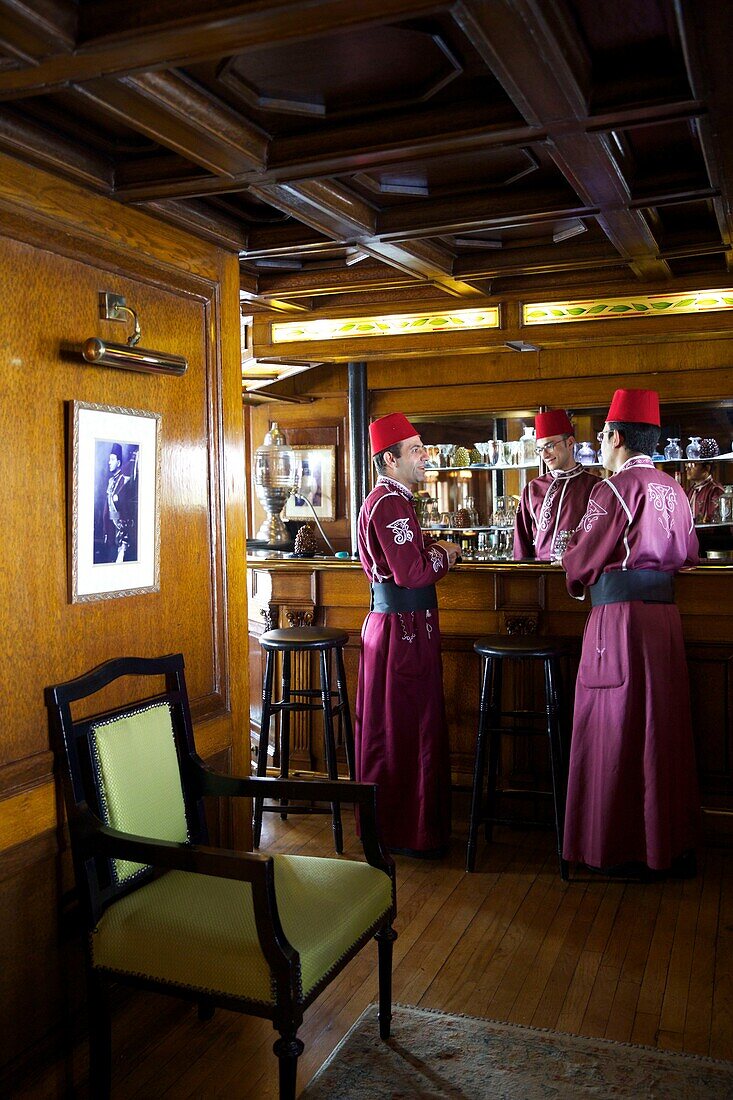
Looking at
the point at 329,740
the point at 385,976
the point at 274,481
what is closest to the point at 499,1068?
the point at 385,976

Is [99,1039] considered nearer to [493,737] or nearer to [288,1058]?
A: [288,1058]

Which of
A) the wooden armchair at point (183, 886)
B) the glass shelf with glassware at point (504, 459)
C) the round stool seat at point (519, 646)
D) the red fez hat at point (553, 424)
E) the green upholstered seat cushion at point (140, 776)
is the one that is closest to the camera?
the wooden armchair at point (183, 886)

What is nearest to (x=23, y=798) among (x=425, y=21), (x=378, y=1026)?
(x=378, y=1026)

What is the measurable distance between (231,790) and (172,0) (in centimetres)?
200

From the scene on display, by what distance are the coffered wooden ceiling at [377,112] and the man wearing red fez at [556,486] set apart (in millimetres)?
1784

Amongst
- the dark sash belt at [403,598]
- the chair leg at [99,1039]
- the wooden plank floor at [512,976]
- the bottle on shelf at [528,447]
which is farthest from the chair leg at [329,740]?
the bottle on shelf at [528,447]

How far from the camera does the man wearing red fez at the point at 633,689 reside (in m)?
3.89

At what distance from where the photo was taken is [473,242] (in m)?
4.04

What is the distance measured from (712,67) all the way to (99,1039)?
8.69 feet

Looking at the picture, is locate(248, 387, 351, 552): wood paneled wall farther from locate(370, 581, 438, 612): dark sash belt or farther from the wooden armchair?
the wooden armchair

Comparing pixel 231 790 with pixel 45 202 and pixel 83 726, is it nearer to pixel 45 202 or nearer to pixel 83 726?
pixel 83 726

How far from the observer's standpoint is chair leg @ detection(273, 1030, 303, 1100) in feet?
7.32

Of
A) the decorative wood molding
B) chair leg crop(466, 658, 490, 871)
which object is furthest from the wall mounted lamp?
the decorative wood molding

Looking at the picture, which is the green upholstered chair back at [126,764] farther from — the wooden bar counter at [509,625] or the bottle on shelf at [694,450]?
the bottle on shelf at [694,450]
